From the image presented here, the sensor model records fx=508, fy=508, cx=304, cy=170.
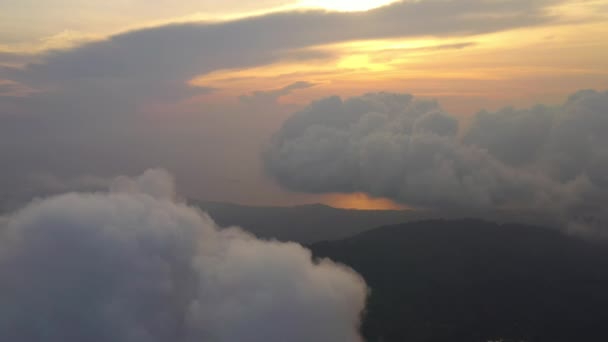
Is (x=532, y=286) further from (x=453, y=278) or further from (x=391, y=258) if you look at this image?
(x=391, y=258)

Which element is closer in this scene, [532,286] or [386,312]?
[386,312]

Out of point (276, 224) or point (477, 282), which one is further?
point (276, 224)

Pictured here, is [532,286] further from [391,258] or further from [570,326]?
[391,258]

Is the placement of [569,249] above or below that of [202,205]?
below

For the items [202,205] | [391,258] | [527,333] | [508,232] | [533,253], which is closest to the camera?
[527,333]

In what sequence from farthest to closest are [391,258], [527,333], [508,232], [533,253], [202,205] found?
[508,232] → [533,253] → [391,258] → [202,205] → [527,333]

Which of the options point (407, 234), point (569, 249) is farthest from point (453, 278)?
point (569, 249)

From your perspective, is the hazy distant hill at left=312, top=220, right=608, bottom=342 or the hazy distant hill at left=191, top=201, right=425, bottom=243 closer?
the hazy distant hill at left=312, top=220, right=608, bottom=342

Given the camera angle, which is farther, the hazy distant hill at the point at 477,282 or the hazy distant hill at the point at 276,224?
the hazy distant hill at the point at 276,224
